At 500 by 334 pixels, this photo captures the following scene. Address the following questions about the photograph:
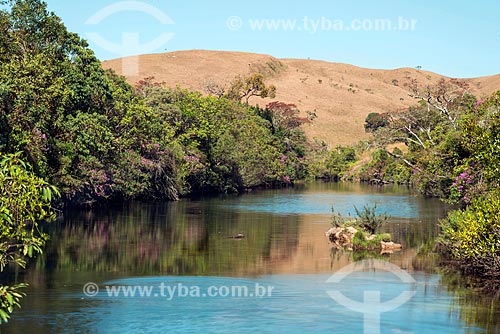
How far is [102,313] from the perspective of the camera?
22906 mm

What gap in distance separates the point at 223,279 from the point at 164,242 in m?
11.4

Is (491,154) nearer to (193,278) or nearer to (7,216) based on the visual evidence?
(193,278)

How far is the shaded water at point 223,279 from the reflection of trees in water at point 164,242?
2.6 inches

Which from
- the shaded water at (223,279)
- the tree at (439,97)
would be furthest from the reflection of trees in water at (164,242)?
the tree at (439,97)

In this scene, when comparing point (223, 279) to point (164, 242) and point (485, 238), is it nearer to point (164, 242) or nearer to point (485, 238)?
point (485, 238)

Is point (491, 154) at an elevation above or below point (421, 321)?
above


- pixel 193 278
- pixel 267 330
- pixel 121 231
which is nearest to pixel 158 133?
pixel 121 231

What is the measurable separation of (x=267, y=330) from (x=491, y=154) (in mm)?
12046

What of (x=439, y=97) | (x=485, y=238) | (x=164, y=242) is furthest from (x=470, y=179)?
(x=164, y=242)

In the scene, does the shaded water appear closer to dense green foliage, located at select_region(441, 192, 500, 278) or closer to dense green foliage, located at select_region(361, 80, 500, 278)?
dense green foliage, located at select_region(441, 192, 500, 278)

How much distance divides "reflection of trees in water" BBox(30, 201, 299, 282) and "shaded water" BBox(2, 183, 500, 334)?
2.6 inches

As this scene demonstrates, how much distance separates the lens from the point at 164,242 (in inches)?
1569

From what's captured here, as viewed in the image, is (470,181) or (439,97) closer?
(470,181)

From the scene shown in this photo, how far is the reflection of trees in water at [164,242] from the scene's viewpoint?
1257 inches
